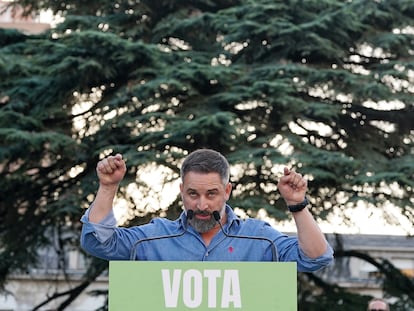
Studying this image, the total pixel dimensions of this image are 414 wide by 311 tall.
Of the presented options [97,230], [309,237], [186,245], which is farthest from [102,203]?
[309,237]

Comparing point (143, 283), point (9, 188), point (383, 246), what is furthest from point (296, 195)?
point (383, 246)

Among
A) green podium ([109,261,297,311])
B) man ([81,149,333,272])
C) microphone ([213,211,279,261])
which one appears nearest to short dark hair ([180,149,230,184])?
man ([81,149,333,272])

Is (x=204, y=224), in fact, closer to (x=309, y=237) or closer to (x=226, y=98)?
(x=309, y=237)

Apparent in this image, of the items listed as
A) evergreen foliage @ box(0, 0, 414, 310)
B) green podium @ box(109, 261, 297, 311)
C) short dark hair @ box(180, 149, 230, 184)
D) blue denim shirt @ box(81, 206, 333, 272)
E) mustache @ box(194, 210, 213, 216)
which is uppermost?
evergreen foliage @ box(0, 0, 414, 310)

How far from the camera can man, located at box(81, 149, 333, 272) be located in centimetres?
343

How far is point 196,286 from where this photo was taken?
3182mm

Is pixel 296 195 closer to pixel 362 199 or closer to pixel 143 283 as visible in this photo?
pixel 143 283

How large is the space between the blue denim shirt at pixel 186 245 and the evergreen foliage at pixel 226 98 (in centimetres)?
705

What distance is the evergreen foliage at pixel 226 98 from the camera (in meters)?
11.1

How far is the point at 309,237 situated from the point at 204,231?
0.35m

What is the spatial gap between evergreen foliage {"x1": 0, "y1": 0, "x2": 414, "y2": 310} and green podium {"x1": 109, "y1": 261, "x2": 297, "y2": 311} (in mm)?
7424

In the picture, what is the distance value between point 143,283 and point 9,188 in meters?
10.1

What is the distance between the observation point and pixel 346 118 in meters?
12.4

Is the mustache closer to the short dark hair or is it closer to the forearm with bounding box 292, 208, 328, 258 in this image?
the short dark hair
